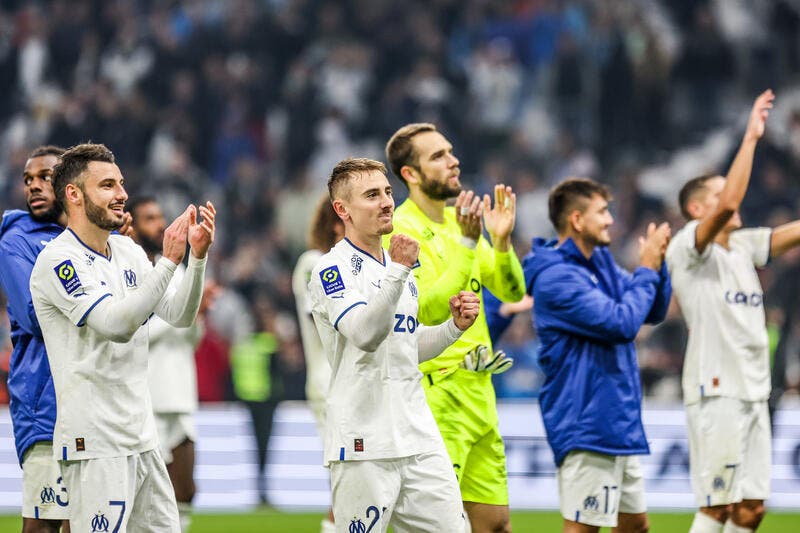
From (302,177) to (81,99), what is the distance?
3.78m

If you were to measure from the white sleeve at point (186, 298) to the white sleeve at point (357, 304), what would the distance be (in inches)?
20.0

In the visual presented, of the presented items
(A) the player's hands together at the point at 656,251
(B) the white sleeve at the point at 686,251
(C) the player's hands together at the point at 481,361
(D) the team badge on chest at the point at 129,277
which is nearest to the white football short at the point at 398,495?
(C) the player's hands together at the point at 481,361

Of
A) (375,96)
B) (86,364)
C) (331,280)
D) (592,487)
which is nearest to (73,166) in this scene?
Result: (86,364)

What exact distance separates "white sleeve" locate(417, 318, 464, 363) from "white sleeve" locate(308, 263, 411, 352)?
56cm

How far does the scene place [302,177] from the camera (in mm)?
17703

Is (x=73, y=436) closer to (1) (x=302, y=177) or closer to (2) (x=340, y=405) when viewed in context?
(2) (x=340, y=405)

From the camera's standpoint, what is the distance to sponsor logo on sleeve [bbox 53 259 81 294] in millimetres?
A: 5516

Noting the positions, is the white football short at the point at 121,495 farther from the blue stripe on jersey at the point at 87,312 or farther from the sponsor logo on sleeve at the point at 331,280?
the sponsor logo on sleeve at the point at 331,280

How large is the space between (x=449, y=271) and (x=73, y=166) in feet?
6.32

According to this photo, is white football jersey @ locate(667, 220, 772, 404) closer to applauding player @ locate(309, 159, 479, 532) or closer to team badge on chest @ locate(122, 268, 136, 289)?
applauding player @ locate(309, 159, 479, 532)

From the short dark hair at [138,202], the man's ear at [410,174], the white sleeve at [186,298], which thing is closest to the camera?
the white sleeve at [186,298]

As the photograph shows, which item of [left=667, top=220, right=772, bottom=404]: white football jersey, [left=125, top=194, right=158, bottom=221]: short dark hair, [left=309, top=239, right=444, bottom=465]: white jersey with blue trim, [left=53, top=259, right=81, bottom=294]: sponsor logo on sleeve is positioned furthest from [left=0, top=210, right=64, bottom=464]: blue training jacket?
[left=667, top=220, right=772, bottom=404]: white football jersey

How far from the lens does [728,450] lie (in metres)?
7.92

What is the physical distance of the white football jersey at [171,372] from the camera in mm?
9070
